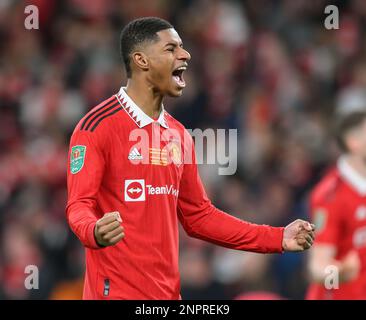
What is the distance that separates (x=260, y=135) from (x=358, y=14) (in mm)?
2224

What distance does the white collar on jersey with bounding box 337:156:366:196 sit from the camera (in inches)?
268

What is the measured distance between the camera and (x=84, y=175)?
16.0 feet

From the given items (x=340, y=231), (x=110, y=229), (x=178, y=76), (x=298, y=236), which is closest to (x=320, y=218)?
(x=340, y=231)

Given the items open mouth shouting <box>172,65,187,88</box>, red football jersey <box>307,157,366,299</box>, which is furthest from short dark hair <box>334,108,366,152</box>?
open mouth shouting <box>172,65,187,88</box>

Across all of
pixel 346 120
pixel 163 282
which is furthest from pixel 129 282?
pixel 346 120

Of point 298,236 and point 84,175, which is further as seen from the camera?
point 298,236

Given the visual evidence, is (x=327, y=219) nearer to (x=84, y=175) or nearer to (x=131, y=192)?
(x=131, y=192)

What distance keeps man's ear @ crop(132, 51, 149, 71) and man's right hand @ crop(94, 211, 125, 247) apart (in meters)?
1.04

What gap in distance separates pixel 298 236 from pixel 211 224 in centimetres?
47

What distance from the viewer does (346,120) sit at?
715 cm

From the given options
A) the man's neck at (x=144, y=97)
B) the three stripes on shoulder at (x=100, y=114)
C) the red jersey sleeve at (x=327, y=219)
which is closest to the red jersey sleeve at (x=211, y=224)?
the man's neck at (x=144, y=97)

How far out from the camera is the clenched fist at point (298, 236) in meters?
5.09

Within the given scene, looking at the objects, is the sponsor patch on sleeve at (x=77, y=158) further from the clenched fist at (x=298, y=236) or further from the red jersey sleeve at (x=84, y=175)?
the clenched fist at (x=298, y=236)
